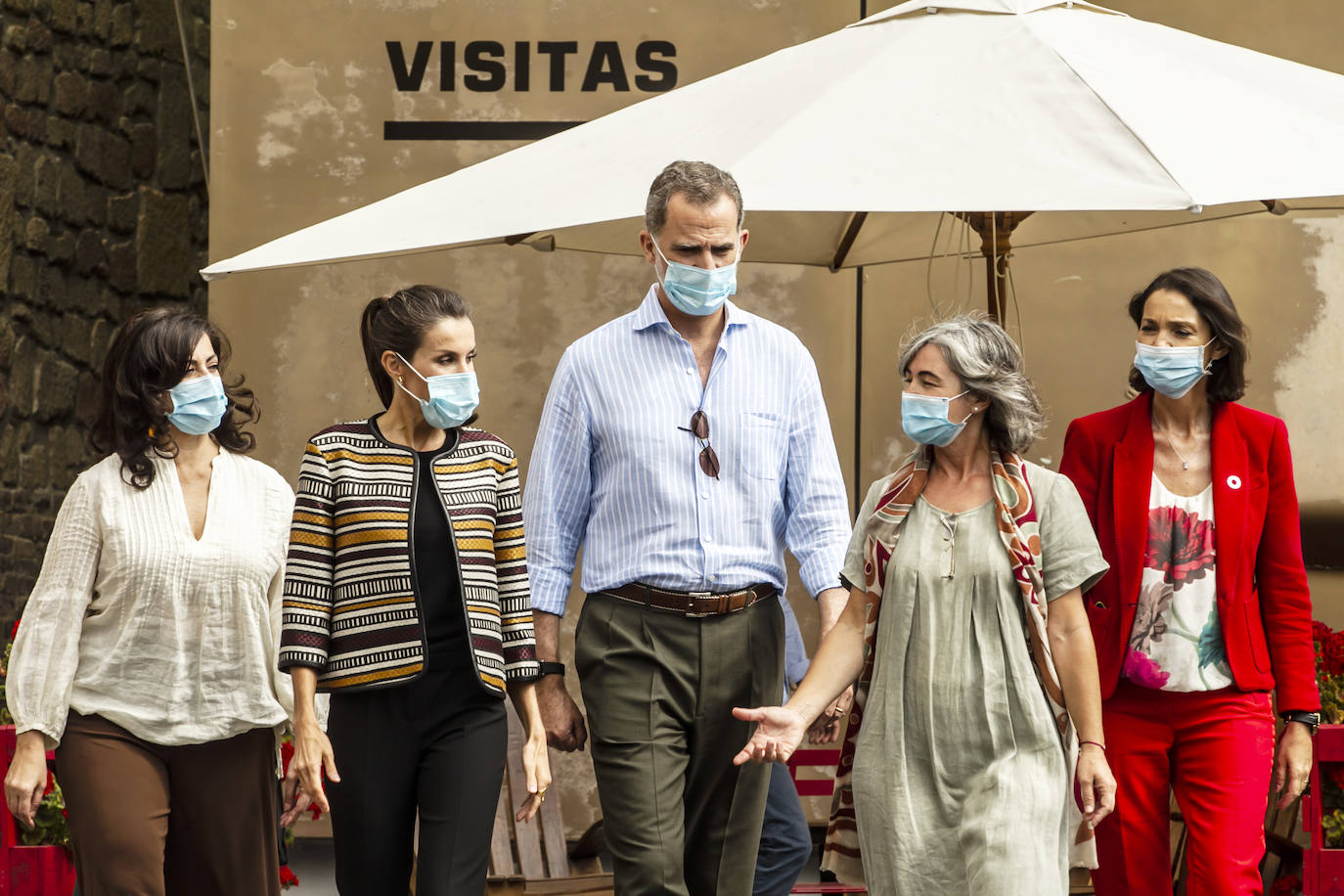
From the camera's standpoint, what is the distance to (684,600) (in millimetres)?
3600

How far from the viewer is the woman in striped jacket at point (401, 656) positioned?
3.36 metres

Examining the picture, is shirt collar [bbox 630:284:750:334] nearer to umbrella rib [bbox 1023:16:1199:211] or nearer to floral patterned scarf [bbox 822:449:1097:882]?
floral patterned scarf [bbox 822:449:1097:882]

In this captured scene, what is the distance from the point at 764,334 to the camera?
387 cm

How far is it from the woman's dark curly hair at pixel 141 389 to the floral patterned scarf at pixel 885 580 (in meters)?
1.60

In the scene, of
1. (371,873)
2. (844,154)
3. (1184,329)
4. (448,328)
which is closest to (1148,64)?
(1184,329)

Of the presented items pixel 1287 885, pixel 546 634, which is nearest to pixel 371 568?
pixel 546 634

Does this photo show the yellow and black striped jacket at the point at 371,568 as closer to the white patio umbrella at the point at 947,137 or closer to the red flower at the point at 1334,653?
the white patio umbrella at the point at 947,137

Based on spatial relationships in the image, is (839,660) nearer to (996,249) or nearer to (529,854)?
(996,249)

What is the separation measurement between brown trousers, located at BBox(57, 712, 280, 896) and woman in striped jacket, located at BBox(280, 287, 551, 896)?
44 cm

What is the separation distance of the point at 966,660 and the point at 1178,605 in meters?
0.84

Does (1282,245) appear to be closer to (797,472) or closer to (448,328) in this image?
(797,472)

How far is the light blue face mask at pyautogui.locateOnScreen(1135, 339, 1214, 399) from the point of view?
13.1 feet

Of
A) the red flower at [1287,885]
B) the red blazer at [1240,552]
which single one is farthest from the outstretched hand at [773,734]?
the red flower at [1287,885]

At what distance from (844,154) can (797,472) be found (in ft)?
2.49
